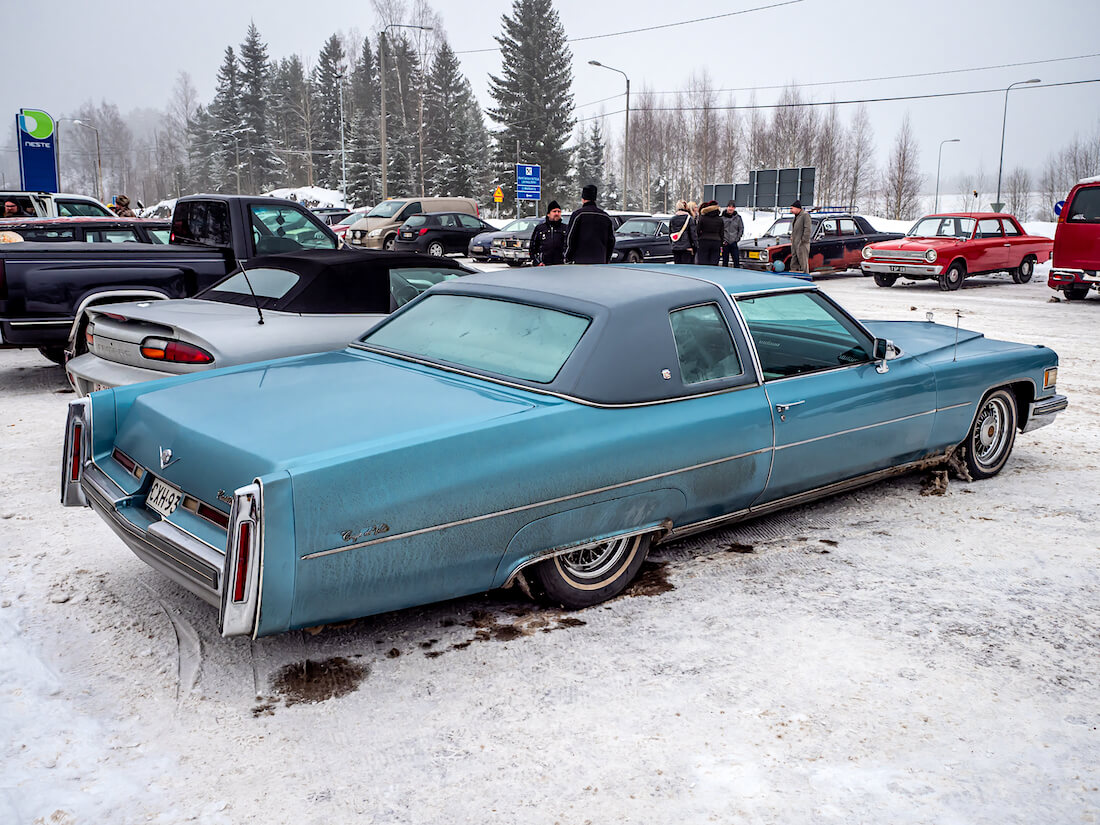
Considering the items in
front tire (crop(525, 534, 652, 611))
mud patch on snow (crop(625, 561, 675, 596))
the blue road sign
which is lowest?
mud patch on snow (crop(625, 561, 675, 596))

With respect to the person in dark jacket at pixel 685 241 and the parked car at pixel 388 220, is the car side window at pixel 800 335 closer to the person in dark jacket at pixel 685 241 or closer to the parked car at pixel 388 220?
the person in dark jacket at pixel 685 241

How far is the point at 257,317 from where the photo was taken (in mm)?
6059

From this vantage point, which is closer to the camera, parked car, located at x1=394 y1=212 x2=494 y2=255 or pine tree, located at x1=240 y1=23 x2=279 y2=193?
parked car, located at x1=394 y1=212 x2=494 y2=255

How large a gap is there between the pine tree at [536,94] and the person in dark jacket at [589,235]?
2076 inches

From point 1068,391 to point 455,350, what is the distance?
685 centimetres

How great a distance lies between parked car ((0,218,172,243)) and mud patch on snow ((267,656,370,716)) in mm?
7364

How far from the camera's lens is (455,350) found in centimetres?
421

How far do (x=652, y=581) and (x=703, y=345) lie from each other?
3.52 feet

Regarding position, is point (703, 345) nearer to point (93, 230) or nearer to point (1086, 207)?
point (93, 230)

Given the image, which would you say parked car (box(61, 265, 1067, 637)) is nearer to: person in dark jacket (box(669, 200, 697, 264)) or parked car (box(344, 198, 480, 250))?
person in dark jacket (box(669, 200, 697, 264))

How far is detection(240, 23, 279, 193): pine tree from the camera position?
86.2 m

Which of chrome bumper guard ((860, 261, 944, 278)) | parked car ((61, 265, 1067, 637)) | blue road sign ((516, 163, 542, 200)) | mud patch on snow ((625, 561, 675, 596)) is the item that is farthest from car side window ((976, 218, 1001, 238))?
blue road sign ((516, 163, 542, 200))

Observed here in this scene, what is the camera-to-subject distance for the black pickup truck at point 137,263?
7.49 meters

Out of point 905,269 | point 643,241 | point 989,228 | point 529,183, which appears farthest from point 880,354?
point 529,183
